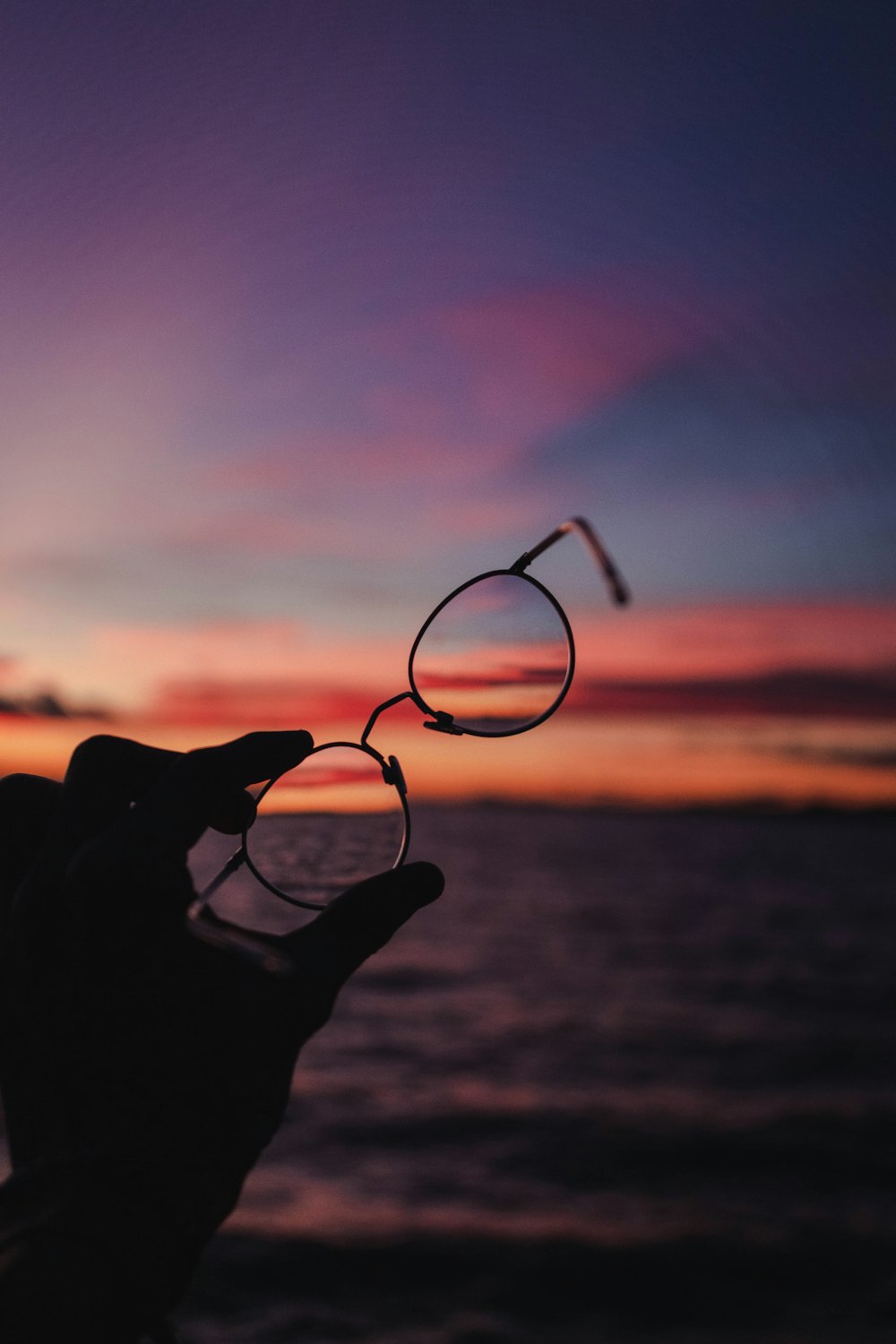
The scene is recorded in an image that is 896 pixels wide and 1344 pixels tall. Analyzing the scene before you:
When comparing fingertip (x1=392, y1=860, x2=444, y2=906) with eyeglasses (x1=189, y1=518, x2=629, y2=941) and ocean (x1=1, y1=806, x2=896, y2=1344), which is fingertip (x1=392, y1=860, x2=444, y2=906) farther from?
ocean (x1=1, y1=806, x2=896, y2=1344)

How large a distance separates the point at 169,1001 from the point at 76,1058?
0.20m

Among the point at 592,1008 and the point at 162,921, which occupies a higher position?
the point at 162,921

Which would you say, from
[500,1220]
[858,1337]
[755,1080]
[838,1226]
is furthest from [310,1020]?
[755,1080]

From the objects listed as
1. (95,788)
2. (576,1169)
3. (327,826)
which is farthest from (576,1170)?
(95,788)

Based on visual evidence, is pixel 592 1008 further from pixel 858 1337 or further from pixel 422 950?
pixel 858 1337

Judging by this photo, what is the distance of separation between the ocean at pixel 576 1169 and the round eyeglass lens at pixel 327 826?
10.8 meters

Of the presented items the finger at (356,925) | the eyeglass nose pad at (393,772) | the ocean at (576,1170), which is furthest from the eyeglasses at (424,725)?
the ocean at (576,1170)

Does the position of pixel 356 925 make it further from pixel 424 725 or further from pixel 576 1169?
pixel 576 1169

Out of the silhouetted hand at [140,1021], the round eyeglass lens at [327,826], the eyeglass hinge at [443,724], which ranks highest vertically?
the eyeglass hinge at [443,724]

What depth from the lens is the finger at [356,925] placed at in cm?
169

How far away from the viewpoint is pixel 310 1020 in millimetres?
1694

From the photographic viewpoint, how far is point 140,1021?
176 centimetres

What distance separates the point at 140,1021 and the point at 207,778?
0.48m

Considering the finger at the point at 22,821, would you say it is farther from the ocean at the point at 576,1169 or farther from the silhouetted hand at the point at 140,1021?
the ocean at the point at 576,1169
